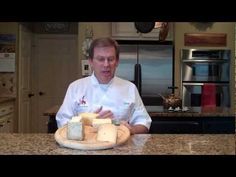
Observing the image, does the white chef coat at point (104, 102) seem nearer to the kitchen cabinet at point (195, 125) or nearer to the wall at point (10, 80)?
the kitchen cabinet at point (195, 125)

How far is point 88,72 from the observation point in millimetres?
4910

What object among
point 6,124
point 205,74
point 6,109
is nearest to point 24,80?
point 6,109

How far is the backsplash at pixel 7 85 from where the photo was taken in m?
5.35

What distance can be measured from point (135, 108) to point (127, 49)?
306 cm

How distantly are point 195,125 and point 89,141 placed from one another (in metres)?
1.90

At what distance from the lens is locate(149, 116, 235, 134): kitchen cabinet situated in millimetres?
2906

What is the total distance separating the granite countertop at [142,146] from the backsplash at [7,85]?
4.05 m

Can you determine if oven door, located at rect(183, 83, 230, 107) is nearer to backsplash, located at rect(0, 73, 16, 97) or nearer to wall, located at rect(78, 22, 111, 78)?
wall, located at rect(78, 22, 111, 78)

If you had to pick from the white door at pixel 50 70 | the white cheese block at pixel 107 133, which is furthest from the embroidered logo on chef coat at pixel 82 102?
the white door at pixel 50 70

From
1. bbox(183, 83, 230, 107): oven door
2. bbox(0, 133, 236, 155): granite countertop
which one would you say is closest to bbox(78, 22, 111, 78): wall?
bbox(183, 83, 230, 107): oven door

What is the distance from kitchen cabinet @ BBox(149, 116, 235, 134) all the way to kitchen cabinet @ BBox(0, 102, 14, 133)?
2.48m

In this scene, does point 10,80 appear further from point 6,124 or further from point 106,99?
point 106,99

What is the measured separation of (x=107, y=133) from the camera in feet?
3.93
